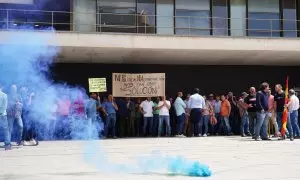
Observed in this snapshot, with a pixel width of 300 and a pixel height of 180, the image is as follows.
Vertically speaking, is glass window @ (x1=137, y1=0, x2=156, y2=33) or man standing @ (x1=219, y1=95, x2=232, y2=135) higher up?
glass window @ (x1=137, y1=0, x2=156, y2=33)

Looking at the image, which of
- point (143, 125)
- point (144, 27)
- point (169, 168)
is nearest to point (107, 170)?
point (169, 168)

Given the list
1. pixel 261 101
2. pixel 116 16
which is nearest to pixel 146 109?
pixel 116 16

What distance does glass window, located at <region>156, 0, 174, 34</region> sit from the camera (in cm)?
1970

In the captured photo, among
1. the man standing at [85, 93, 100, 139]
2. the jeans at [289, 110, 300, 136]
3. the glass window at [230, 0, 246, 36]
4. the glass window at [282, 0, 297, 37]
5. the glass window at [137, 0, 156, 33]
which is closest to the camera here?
the man standing at [85, 93, 100, 139]

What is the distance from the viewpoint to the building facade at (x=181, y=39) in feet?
58.4

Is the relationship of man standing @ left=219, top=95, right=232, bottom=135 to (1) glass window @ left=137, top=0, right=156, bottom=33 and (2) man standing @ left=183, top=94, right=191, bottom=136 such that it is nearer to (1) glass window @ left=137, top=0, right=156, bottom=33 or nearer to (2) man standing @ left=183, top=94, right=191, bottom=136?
(2) man standing @ left=183, top=94, right=191, bottom=136

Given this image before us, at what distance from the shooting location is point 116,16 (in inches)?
755

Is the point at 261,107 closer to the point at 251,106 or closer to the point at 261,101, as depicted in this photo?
the point at 261,101

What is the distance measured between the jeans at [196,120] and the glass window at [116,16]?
175 inches

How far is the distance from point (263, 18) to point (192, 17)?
3.38 m

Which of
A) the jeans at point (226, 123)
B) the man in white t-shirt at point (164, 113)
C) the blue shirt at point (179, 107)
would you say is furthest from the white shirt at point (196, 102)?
the jeans at point (226, 123)

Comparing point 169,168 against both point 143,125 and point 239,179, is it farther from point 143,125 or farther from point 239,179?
point 143,125

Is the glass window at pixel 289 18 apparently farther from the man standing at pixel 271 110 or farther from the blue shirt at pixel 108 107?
the blue shirt at pixel 108 107

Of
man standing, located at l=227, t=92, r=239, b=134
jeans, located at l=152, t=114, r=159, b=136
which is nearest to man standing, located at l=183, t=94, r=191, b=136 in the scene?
jeans, located at l=152, t=114, r=159, b=136
